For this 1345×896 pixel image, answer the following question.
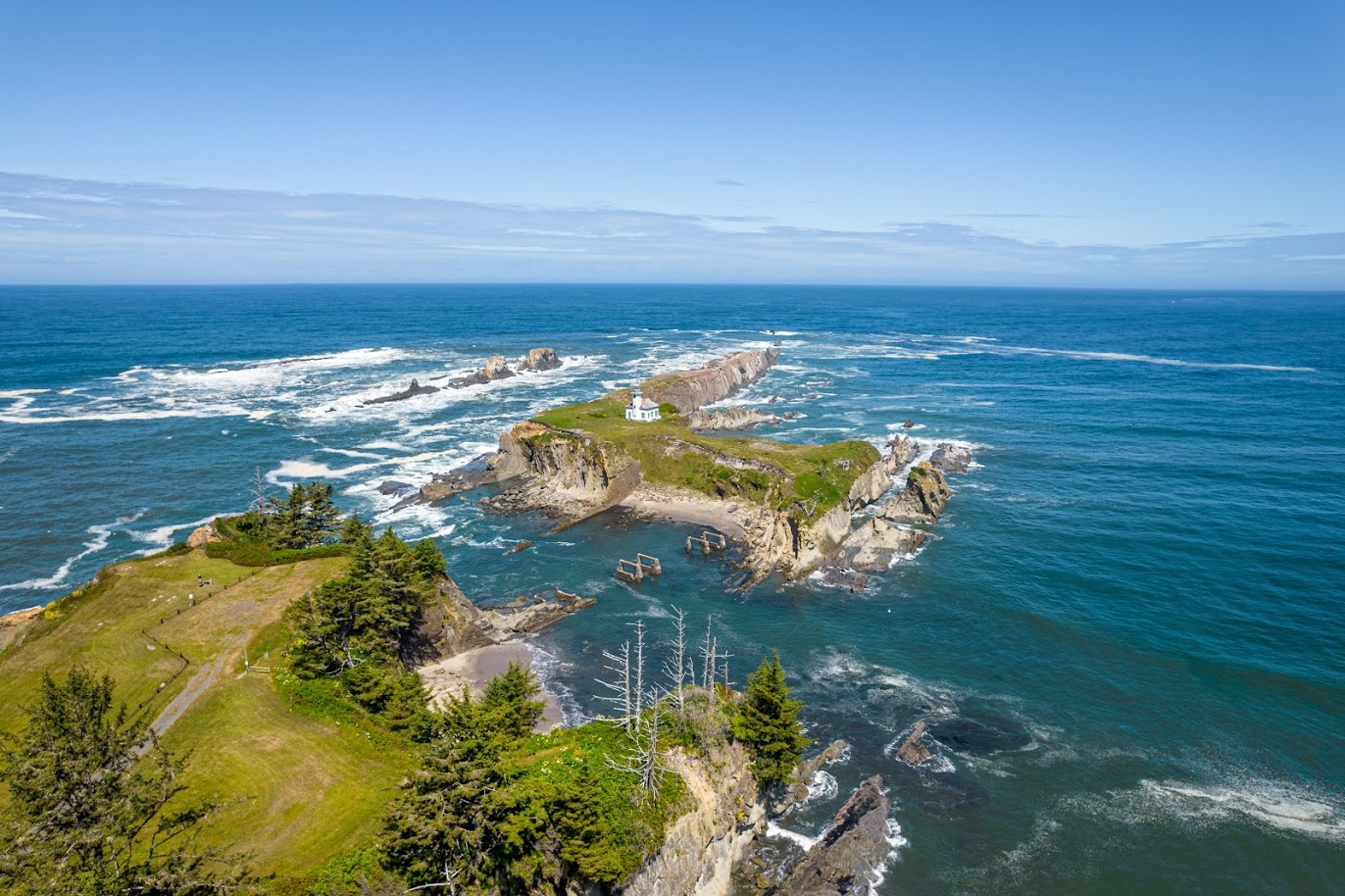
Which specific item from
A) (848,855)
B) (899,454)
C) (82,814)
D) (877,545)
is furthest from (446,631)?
(899,454)

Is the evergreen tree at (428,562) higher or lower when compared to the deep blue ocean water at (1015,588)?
higher

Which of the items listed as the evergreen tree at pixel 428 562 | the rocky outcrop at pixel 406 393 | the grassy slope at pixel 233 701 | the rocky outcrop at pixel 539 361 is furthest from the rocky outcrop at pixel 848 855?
the rocky outcrop at pixel 539 361

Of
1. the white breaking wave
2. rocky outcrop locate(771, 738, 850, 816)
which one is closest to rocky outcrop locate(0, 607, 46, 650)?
the white breaking wave

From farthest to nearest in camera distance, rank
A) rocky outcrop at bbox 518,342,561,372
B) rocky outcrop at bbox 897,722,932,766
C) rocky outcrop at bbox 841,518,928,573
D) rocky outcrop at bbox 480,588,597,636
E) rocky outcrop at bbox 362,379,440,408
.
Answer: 1. rocky outcrop at bbox 518,342,561,372
2. rocky outcrop at bbox 362,379,440,408
3. rocky outcrop at bbox 841,518,928,573
4. rocky outcrop at bbox 480,588,597,636
5. rocky outcrop at bbox 897,722,932,766

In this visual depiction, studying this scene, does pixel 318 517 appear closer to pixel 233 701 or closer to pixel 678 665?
pixel 233 701

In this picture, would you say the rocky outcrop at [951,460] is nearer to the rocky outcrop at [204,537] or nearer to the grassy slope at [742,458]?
the grassy slope at [742,458]

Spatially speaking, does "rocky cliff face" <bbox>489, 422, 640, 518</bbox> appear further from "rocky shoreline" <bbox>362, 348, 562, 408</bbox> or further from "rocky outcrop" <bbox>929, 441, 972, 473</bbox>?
"rocky shoreline" <bbox>362, 348, 562, 408</bbox>

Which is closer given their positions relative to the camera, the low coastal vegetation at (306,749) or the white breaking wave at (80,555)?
the low coastal vegetation at (306,749)
